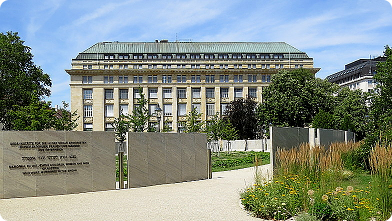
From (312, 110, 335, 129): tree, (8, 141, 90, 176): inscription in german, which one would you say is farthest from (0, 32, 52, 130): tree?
(8, 141, 90, 176): inscription in german

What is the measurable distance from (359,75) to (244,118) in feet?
143

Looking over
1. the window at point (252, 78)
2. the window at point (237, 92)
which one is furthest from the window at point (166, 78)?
the window at point (252, 78)

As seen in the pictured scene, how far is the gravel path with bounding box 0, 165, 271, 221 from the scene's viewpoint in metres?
10.0

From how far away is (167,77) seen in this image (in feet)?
255

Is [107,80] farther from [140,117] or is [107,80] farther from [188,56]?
[140,117]

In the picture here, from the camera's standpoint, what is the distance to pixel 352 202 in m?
8.73

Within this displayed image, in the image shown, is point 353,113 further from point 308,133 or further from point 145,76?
point 308,133

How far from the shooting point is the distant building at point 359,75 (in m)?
91.9

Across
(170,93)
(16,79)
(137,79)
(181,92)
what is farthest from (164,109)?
(16,79)

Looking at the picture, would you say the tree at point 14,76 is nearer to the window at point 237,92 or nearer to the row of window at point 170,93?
the row of window at point 170,93

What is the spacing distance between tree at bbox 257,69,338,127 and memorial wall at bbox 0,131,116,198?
4280 centimetres

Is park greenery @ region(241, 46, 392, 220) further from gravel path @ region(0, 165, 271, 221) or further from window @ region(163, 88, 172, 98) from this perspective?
window @ region(163, 88, 172, 98)

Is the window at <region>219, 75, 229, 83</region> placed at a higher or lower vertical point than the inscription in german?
higher

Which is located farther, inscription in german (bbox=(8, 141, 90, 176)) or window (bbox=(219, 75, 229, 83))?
window (bbox=(219, 75, 229, 83))
